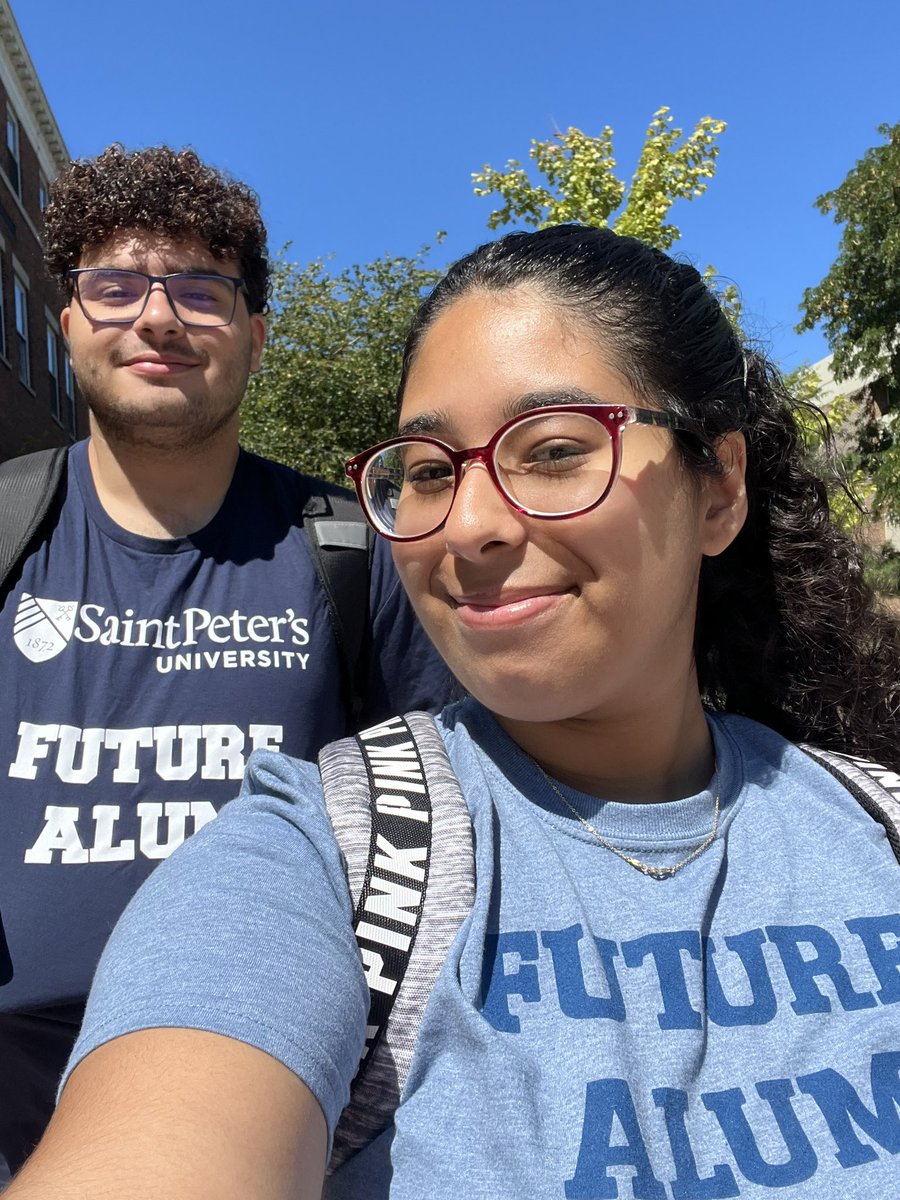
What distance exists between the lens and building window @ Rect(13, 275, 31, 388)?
1708cm

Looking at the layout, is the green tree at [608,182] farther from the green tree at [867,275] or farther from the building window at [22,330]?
the building window at [22,330]

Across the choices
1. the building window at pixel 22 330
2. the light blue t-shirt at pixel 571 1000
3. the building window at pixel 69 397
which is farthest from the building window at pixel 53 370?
the light blue t-shirt at pixel 571 1000

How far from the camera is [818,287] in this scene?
14.3 meters

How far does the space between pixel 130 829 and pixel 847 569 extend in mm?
1613

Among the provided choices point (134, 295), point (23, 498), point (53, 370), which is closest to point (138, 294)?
point (134, 295)

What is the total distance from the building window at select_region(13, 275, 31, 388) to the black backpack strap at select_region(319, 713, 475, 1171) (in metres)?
18.2

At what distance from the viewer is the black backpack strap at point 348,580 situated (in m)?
2.25

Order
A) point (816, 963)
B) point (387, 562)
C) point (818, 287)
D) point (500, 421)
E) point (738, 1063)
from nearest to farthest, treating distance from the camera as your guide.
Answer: point (738, 1063)
point (816, 963)
point (500, 421)
point (387, 562)
point (818, 287)

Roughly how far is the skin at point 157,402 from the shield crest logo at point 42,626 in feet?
0.90

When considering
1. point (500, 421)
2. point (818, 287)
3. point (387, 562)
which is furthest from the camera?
point (818, 287)

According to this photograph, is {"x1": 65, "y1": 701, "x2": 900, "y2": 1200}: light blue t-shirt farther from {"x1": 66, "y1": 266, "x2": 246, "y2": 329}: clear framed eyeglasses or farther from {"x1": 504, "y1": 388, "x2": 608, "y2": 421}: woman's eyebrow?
{"x1": 66, "y1": 266, "x2": 246, "y2": 329}: clear framed eyeglasses

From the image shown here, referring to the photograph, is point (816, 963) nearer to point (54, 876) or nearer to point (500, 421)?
point (500, 421)

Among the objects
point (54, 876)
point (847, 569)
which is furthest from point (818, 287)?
point (54, 876)

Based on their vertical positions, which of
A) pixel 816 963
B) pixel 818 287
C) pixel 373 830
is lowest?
pixel 816 963
